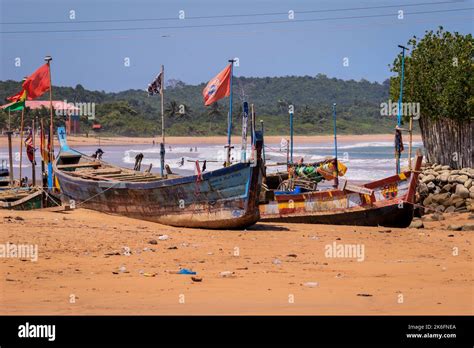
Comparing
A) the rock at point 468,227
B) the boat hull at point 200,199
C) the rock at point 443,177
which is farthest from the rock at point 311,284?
the rock at point 443,177

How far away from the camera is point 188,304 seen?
10.2 meters

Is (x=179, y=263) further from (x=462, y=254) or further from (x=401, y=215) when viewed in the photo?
(x=401, y=215)

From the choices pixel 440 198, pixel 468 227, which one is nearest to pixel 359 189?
pixel 468 227

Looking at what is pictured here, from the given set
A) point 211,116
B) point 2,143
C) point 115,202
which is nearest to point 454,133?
point 115,202

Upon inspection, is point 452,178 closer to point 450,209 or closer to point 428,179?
point 428,179

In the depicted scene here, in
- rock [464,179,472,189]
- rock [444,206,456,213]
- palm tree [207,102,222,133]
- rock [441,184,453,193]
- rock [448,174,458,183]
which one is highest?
palm tree [207,102,222,133]

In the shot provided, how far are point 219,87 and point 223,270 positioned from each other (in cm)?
838

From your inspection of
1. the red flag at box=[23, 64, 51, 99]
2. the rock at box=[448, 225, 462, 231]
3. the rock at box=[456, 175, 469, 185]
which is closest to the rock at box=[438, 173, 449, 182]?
the rock at box=[456, 175, 469, 185]

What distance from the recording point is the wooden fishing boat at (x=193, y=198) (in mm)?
18547

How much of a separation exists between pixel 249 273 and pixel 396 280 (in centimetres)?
229

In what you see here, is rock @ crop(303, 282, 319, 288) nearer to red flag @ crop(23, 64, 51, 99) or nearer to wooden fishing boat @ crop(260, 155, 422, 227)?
wooden fishing boat @ crop(260, 155, 422, 227)

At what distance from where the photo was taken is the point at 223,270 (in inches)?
516

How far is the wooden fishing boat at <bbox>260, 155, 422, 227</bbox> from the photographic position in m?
21.1

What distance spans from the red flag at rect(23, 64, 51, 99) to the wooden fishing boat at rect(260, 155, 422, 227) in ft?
23.4
